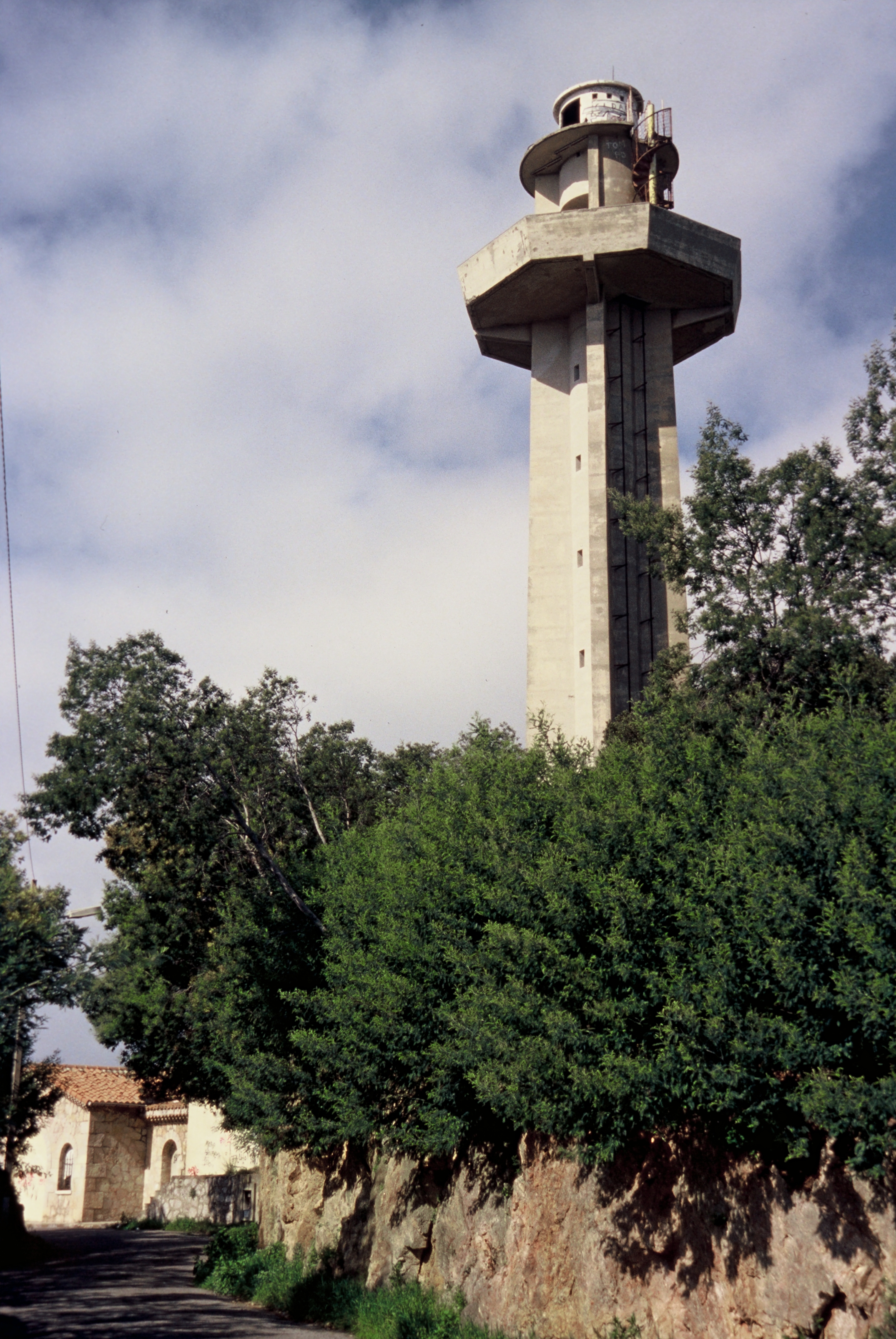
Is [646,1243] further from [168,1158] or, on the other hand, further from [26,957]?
[168,1158]

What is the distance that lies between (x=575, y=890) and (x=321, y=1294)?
11.8 m

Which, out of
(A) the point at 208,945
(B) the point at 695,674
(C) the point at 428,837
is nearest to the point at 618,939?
(C) the point at 428,837

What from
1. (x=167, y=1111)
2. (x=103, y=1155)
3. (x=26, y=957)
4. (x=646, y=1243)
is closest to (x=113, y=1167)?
(x=103, y=1155)

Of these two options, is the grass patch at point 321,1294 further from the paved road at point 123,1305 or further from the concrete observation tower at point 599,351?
the concrete observation tower at point 599,351

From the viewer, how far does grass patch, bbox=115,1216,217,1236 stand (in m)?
44.8

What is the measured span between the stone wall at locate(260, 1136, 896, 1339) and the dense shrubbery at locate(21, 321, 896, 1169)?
69 centimetres

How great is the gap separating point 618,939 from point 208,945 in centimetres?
1808

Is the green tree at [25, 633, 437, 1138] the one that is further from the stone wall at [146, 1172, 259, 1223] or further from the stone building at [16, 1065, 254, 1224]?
the stone building at [16, 1065, 254, 1224]

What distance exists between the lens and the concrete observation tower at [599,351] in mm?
40656

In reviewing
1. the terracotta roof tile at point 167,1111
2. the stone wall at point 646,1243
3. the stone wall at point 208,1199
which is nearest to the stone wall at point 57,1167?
the terracotta roof tile at point 167,1111

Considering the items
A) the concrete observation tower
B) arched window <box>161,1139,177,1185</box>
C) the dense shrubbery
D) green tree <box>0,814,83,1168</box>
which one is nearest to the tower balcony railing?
the concrete observation tower

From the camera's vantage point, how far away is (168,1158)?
53938 millimetres

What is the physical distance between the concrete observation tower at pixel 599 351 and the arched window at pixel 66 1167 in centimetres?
3336

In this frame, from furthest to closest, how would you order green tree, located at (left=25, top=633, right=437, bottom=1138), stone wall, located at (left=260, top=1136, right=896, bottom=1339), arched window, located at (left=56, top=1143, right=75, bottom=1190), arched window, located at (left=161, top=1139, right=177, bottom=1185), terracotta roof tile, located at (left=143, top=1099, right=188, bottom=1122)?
1. arched window, located at (left=56, top=1143, right=75, bottom=1190)
2. arched window, located at (left=161, top=1139, right=177, bottom=1185)
3. terracotta roof tile, located at (left=143, top=1099, right=188, bottom=1122)
4. green tree, located at (left=25, top=633, right=437, bottom=1138)
5. stone wall, located at (left=260, top=1136, right=896, bottom=1339)
